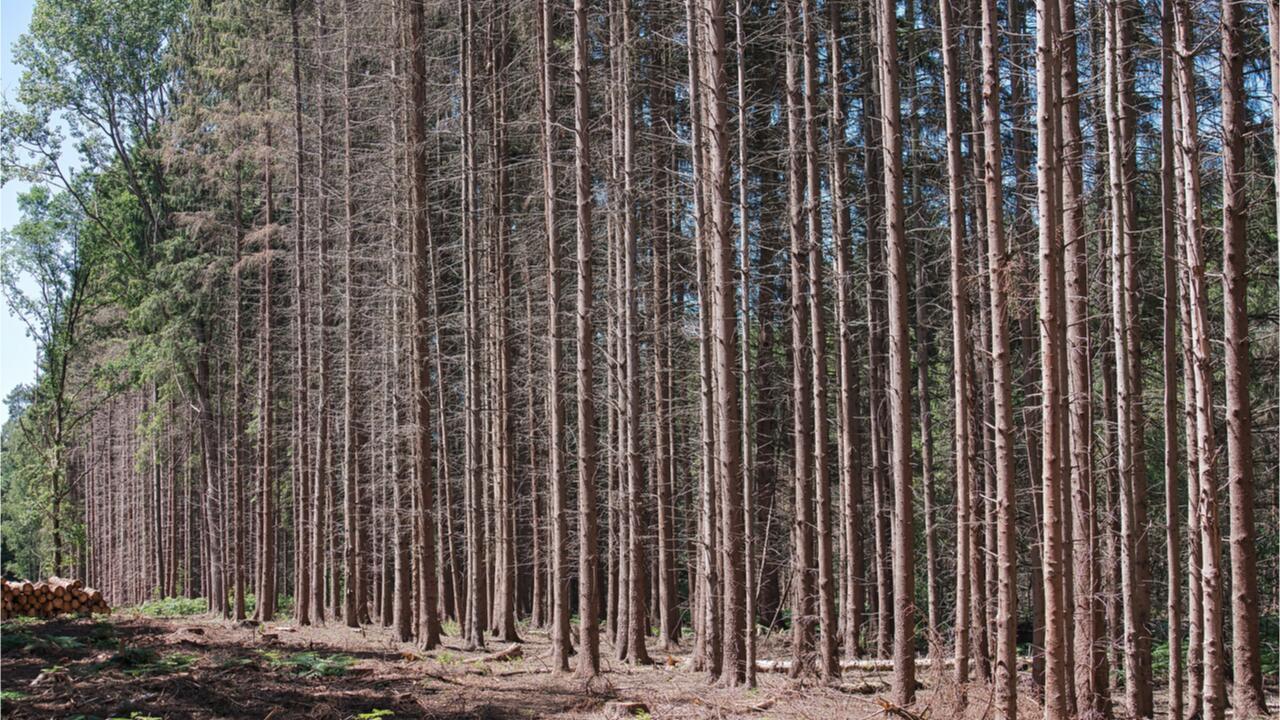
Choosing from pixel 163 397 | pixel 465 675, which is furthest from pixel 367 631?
pixel 163 397

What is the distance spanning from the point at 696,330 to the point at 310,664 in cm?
815

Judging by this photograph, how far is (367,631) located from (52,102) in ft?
53.7

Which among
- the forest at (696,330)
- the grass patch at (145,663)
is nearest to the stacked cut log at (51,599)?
the forest at (696,330)

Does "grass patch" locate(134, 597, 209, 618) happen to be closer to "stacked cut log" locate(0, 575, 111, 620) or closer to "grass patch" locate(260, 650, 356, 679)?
"stacked cut log" locate(0, 575, 111, 620)

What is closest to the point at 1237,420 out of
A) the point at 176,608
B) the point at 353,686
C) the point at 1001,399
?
the point at 1001,399

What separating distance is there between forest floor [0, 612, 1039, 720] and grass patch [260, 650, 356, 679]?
0.03 meters

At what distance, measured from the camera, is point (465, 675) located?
44.8 ft

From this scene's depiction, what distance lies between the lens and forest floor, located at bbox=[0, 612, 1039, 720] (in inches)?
369

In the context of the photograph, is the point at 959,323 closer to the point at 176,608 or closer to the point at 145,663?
the point at 145,663

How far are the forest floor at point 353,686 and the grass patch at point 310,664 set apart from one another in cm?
3

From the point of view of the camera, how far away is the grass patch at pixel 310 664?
40.9ft

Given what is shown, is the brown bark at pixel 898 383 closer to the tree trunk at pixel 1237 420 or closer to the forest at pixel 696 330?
the forest at pixel 696 330

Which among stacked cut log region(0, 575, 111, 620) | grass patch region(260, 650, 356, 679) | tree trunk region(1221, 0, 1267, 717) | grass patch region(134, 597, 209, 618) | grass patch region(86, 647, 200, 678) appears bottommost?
grass patch region(134, 597, 209, 618)

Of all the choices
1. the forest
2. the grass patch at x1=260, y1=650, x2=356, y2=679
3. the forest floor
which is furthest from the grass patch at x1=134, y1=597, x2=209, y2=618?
the grass patch at x1=260, y1=650, x2=356, y2=679
